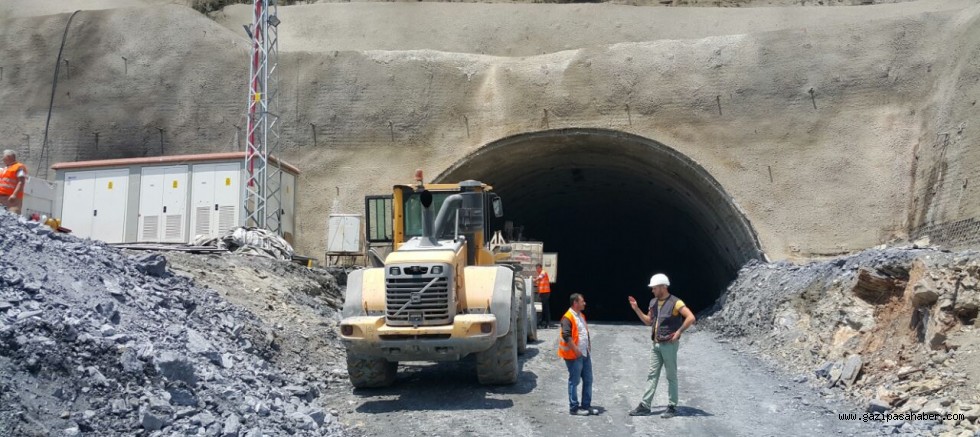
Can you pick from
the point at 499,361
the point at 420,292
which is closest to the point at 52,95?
the point at 420,292

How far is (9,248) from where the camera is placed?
8.03 metres

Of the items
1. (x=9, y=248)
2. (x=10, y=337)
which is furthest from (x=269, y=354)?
(x=10, y=337)

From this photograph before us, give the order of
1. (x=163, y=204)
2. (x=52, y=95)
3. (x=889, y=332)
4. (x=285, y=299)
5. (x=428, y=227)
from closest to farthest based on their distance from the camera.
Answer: (x=428, y=227) < (x=889, y=332) < (x=285, y=299) < (x=163, y=204) < (x=52, y=95)

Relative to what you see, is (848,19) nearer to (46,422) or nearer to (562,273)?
(562,273)

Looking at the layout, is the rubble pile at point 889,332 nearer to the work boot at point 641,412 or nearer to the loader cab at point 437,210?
the work boot at point 641,412

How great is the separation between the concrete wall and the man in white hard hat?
10835mm

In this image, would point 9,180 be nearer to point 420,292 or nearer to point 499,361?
point 420,292

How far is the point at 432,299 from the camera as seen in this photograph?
8.48 meters

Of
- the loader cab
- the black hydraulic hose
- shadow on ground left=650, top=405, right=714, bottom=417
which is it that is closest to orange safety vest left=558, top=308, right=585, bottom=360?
shadow on ground left=650, top=405, right=714, bottom=417

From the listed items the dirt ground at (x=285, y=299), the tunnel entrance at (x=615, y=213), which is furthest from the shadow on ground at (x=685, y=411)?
the tunnel entrance at (x=615, y=213)

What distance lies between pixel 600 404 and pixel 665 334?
4.38 feet

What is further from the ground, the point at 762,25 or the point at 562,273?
the point at 762,25

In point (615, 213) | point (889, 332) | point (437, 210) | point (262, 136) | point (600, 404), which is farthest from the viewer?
point (615, 213)

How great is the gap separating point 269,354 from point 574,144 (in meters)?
11.8
